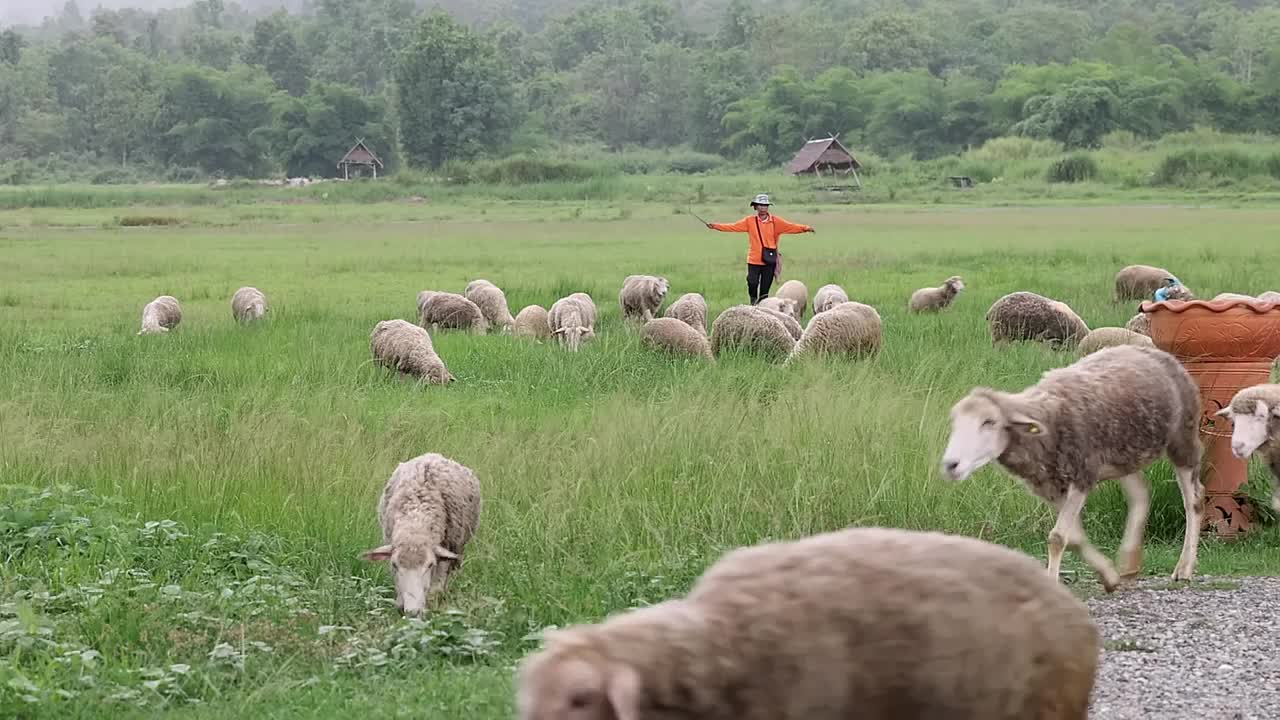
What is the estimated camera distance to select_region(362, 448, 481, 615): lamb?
7.37m

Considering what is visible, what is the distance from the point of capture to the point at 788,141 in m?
97.4

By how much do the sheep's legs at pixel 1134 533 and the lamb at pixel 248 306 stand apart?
47.0 feet

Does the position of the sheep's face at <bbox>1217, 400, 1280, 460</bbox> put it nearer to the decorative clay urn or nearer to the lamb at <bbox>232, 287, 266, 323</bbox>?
the decorative clay urn

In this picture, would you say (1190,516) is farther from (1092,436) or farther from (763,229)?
(763,229)

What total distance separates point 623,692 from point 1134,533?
5.47m

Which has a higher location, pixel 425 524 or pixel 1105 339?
pixel 425 524

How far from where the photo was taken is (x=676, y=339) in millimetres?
16172

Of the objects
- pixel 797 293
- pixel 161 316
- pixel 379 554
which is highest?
pixel 379 554

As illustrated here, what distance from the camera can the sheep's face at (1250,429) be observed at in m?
8.29

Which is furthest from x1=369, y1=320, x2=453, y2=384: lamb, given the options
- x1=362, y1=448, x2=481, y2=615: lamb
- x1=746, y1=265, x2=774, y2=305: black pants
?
x1=362, y1=448, x2=481, y2=615: lamb

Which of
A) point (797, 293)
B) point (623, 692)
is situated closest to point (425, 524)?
point (623, 692)

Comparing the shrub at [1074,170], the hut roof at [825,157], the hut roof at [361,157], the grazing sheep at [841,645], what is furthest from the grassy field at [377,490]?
the hut roof at [361,157]

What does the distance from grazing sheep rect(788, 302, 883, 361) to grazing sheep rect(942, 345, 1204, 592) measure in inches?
296

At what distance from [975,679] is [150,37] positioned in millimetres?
208580
